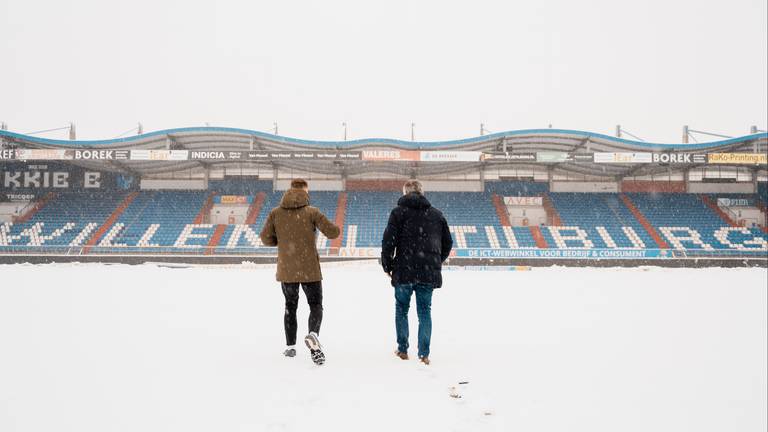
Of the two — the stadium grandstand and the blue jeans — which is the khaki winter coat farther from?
the stadium grandstand

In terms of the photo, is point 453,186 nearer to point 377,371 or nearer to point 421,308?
point 421,308

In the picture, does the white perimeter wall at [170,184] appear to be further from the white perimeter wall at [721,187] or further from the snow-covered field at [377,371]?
the white perimeter wall at [721,187]

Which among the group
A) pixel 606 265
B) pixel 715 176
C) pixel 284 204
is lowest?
pixel 606 265

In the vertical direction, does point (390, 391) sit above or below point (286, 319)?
below

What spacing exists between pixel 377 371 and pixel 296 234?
4.73ft

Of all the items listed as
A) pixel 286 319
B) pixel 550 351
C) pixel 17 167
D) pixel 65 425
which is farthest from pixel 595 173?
pixel 17 167

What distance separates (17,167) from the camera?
Answer: 2391cm

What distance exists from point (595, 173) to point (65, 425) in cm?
2767

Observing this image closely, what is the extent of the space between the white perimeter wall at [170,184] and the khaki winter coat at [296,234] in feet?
78.1

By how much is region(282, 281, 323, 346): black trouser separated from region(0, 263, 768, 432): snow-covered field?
0.29m

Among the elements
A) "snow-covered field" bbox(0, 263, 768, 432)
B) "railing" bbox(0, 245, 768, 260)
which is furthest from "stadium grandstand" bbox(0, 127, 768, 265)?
"snow-covered field" bbox(0, 263, 768, 432)

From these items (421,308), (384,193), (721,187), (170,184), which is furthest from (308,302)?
(721,187)

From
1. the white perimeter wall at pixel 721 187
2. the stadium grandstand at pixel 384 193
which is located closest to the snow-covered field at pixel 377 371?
the stadium grandstand at pixel 384 193

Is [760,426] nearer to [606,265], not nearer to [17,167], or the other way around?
[606,265]
